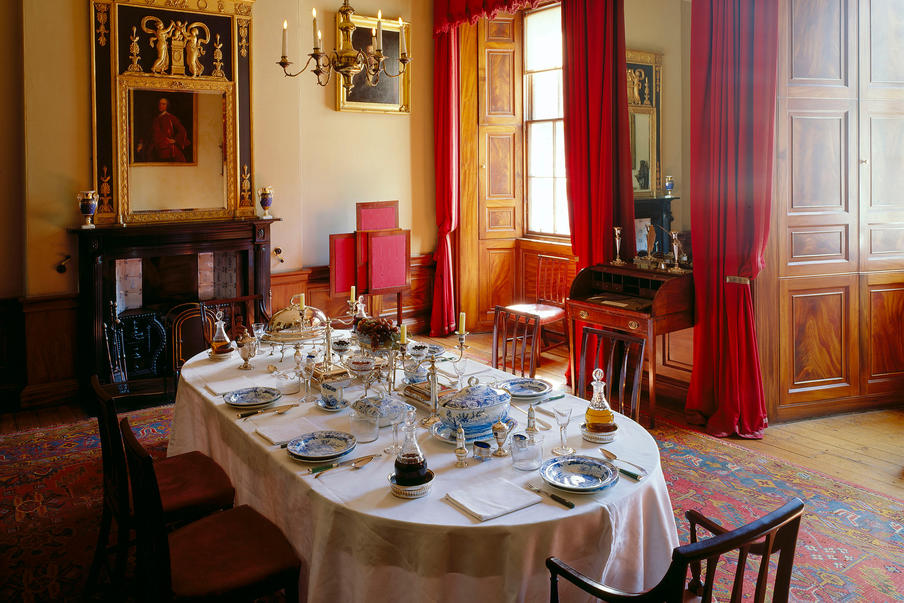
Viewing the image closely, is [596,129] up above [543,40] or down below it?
below

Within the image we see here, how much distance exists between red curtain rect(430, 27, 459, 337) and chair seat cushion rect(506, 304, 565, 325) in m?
1.42

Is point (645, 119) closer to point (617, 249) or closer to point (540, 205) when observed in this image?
point (617, 249)

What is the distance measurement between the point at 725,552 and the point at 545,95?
6.25 meters

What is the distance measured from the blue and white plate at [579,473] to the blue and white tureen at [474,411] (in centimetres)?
Answer: 30

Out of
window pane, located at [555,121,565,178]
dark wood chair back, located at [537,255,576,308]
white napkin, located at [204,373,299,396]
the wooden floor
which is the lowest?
the wooden floor

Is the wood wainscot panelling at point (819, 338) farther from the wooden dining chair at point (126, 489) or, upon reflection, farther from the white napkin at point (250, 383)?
the wooden dining chair at point (126, 489)

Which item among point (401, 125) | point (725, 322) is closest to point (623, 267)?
point (725, 322)

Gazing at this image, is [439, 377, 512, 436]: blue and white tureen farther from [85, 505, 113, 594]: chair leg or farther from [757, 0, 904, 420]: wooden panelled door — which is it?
[757, 0, 904, 420]: wooden panelled door

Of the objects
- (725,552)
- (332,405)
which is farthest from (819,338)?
(725,552)

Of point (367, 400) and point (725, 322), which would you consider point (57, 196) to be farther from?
point (725, 322)

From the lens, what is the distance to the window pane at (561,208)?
23.3 feet

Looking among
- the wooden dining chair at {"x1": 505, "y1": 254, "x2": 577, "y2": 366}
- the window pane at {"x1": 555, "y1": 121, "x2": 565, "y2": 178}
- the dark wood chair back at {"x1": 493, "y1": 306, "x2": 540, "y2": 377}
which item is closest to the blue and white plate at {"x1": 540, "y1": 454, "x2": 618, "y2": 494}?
the dark wood chair back at {"x1": 493, "y1": 306, "x2": 540, "y2": 377}

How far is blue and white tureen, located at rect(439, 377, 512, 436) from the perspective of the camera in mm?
2484

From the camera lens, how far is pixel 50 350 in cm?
546
